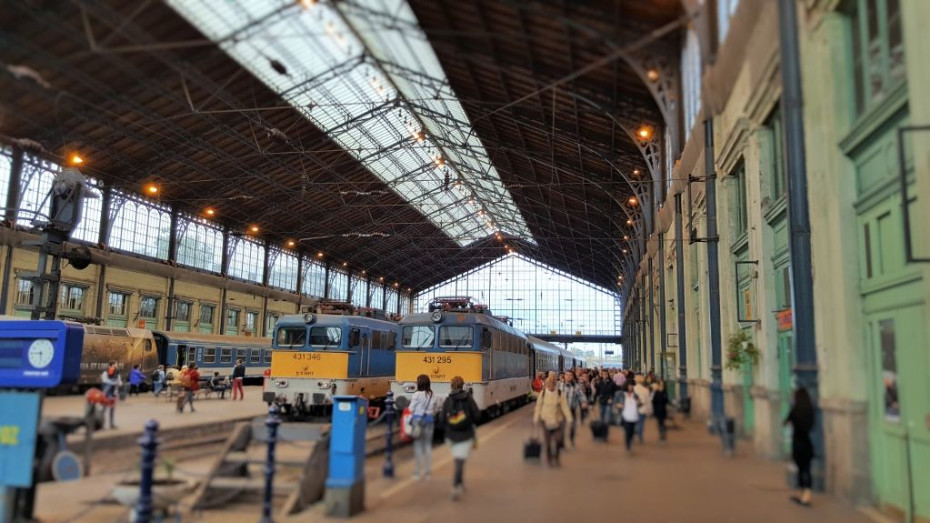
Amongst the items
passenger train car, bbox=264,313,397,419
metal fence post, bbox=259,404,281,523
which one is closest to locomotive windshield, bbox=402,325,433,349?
passenger train car, bbox=264,313,397,419

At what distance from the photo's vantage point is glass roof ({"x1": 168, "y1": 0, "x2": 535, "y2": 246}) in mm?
7785

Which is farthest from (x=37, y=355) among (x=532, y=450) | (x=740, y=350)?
(x=740, y=350)

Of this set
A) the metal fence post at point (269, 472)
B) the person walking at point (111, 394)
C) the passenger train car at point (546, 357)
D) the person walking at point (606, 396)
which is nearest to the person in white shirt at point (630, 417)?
the person walking at point (606, 396)

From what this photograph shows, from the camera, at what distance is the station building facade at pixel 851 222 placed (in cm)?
716

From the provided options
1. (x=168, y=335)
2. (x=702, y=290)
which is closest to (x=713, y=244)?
(x=702, y=290)

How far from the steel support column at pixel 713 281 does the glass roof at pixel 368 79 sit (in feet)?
22.4

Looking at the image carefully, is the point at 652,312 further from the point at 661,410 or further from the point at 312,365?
the point at 312,365

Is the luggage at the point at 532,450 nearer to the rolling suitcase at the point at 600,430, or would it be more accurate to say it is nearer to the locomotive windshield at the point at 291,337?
the rolling suitcase at the point at 600,430

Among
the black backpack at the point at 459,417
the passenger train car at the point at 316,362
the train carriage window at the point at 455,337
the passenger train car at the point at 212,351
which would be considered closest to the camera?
the black backpack at the point at 459,417

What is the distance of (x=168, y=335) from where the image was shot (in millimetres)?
33250

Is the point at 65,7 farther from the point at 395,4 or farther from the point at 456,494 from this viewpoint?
the point at 456,494

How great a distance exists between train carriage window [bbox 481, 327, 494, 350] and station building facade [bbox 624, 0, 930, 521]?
7408mm

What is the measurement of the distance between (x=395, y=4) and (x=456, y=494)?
6.76 metres

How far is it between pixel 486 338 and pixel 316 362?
5.05 meters
